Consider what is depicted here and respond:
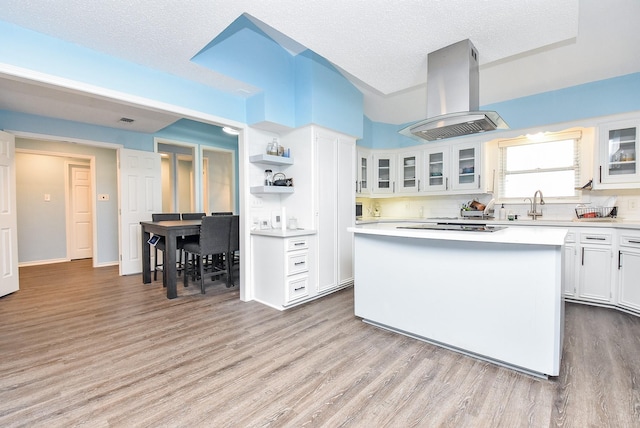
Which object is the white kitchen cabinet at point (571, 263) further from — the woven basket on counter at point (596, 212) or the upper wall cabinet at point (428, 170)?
the upper wall cabinet at point (428, 170)

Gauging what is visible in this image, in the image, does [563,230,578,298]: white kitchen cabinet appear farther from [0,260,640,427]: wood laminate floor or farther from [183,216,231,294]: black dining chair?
[183,216,231,294]: black dining chair

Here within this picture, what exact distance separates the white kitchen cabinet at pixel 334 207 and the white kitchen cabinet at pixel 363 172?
0.87m

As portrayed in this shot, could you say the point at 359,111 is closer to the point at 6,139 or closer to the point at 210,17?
the point at 210,17

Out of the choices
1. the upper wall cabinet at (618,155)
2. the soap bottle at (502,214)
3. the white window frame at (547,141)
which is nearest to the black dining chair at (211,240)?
the soap bottle at (502,214)

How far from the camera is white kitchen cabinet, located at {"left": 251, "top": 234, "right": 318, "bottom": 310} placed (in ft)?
10.4

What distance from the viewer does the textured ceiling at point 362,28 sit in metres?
1.96

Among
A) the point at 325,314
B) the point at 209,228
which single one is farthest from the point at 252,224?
the point at 325,314

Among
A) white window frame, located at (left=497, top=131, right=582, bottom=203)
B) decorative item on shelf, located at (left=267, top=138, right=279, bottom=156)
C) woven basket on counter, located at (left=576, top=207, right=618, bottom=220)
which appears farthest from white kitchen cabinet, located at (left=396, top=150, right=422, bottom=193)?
decorative item on shelf, located at (left=267, top=138, right=279, bottom=156)

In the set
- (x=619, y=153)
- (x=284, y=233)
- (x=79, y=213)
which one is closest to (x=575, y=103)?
(x=619, y=153)

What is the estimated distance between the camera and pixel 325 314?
3021mm

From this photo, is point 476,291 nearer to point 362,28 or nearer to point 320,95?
point 362,28

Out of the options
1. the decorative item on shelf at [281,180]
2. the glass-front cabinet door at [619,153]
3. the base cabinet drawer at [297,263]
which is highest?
the glass-front cabinet door at [619,153]

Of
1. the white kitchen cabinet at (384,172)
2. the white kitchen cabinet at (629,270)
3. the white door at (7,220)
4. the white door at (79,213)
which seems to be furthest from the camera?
the white door at (79,213)

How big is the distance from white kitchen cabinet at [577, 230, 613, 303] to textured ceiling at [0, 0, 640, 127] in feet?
6.13
